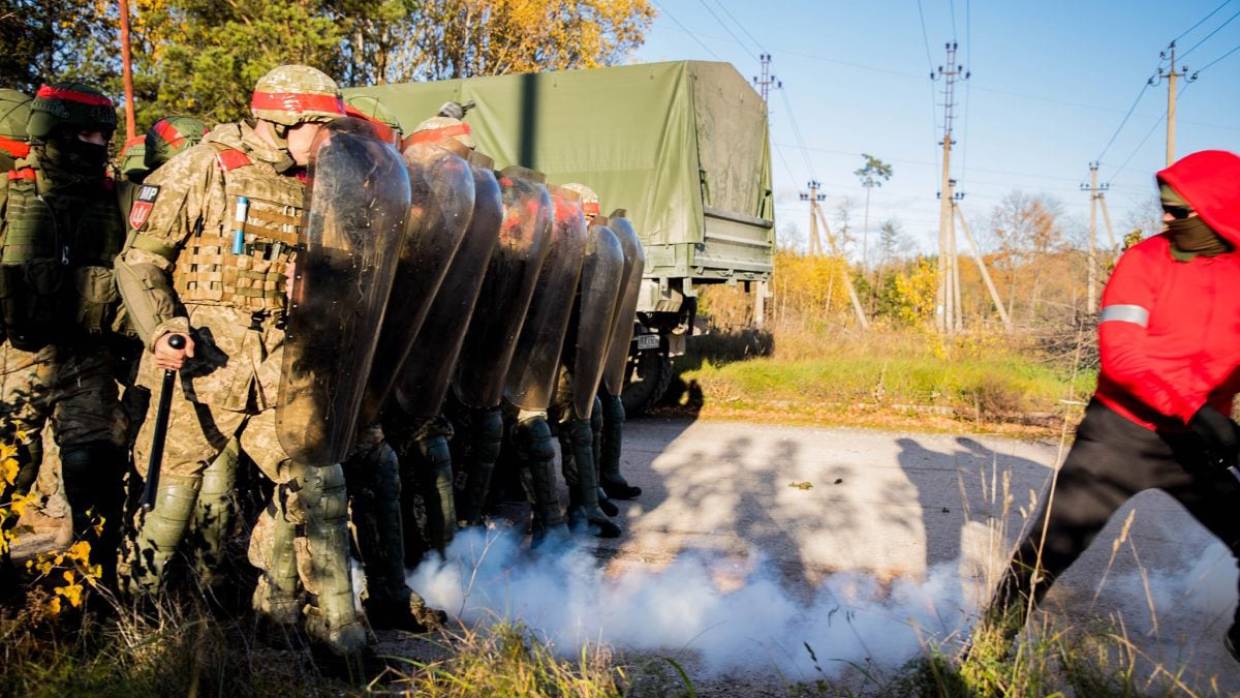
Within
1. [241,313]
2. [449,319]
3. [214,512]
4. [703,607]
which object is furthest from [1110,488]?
[214,512]

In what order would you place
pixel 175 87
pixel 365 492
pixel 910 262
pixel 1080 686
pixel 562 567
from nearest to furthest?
pixel 1080 686
pixel 365 492
pixel 562 567
pixel 175 87
pixel 910 262

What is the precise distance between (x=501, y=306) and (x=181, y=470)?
1418mm

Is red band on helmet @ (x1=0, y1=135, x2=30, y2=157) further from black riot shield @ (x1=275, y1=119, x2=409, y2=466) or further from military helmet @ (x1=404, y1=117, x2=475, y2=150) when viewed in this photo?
black riot shield @ (x1=275, y1=119, x2=409, y2=466)

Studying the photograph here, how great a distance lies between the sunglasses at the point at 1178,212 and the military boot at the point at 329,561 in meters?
2.66

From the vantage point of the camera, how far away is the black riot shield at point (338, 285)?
281 centimetres

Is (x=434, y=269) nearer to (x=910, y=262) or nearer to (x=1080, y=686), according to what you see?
(x=1080, y=686)

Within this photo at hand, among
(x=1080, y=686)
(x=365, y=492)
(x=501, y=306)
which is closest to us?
(x=1080, y=686)

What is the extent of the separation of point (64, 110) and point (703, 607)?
3.20 m

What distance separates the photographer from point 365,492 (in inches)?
146

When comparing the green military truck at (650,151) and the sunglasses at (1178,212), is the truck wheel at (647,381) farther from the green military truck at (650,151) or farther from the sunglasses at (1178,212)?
the sunglasses at (1178,212)

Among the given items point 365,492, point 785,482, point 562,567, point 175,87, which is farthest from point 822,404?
point 175,87

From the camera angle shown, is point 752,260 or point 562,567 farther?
point 752,260

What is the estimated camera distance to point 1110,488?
2789mm

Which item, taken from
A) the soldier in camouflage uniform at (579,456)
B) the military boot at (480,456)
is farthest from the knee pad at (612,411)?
the military boot at (480,456)
